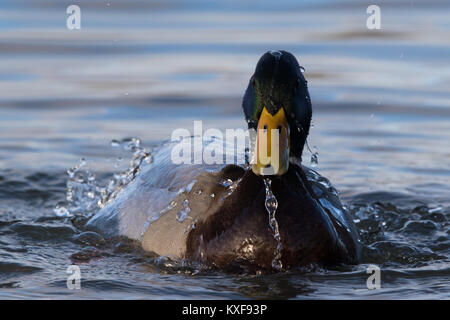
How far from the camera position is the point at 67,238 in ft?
22.6

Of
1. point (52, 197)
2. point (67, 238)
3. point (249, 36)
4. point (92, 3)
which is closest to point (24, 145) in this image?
point (52, 197)

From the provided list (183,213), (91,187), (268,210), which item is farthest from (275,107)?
(91,187)

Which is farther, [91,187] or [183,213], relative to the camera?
[91,187]

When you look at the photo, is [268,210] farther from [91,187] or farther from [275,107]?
[91,187]

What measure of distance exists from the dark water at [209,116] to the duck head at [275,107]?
675 millimetres

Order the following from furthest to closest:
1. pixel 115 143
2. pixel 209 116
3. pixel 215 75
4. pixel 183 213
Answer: pixel 215 75, pixel 209 116, pixel 115 143, pixel 183 213

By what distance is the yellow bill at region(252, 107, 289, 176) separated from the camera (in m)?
5.66

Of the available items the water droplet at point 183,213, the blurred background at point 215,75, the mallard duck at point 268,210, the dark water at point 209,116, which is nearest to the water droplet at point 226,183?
the mallard duck at point 268,210

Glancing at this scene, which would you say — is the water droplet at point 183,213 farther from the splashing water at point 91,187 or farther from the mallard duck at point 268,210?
the splashing water at point 91,187

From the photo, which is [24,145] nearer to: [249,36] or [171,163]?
[171,163]

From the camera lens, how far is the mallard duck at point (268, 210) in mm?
5707

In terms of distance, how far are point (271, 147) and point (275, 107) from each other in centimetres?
26

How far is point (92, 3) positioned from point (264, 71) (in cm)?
883

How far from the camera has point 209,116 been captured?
1025 centimetres
